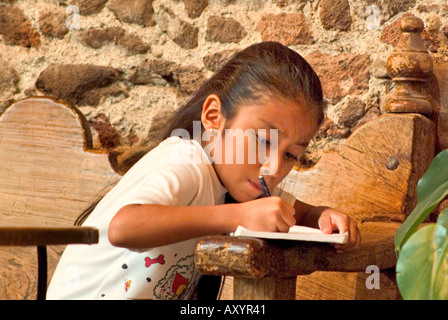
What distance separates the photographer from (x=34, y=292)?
1.74m

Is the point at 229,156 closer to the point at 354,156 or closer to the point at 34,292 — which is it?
the point at 354,156

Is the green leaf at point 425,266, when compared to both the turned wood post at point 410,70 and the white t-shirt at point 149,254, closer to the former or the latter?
the white t-shirt at point 149,254

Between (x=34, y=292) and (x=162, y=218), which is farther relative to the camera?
(x=34, y=292)

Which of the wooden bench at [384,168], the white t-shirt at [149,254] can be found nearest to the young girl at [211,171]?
the white t-shirt at [149,254]

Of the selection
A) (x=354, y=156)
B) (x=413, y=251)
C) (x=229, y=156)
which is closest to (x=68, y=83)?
(x=229, y=156)

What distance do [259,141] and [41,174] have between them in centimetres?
74

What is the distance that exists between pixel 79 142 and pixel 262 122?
61cm

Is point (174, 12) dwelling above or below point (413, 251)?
above

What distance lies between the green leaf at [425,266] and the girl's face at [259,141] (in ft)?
1.61

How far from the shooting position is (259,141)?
4.19ft

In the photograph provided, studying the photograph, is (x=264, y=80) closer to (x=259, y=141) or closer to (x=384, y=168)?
(x=259, y=141)

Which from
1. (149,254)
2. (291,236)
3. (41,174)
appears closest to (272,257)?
(291,236)

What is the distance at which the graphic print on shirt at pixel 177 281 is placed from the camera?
1.27 m

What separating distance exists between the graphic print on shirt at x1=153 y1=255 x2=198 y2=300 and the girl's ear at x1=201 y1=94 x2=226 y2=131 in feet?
0.94
